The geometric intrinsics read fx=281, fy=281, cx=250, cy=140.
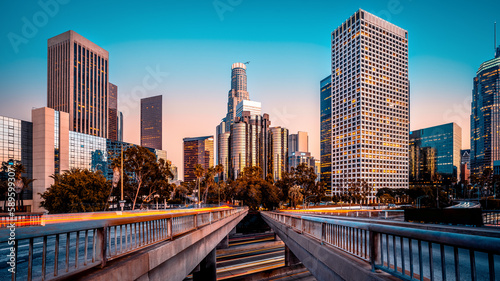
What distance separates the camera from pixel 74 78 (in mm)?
185375

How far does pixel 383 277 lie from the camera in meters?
4.68

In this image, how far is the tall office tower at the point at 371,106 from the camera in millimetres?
178875

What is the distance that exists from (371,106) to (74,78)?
196m

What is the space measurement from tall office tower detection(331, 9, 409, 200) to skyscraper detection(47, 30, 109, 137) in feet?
567

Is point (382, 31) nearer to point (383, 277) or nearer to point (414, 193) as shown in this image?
point (414, 193)

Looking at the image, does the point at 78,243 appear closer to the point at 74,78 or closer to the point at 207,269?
the point at 207,269

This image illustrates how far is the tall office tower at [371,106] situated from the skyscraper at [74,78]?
173 metres

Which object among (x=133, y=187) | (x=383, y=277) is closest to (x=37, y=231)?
(x=383, y=277)

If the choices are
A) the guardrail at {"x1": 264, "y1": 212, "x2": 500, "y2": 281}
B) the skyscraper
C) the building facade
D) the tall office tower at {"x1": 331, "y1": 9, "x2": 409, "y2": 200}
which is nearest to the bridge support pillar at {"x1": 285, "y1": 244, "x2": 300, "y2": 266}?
the guardrail at {"x1": 264, "y1": 212, "x2": 500, "y2": 281}

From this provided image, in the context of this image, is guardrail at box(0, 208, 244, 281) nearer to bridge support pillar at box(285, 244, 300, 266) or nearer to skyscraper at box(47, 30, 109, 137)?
bridge support pillar at box(285, 244, 300, 266)

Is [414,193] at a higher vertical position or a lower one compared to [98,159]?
lower

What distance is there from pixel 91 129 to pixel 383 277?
8737 inches

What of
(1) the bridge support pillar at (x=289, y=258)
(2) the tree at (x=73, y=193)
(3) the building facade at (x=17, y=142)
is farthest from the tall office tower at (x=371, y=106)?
(3) the building facade at (x=17, y=142)

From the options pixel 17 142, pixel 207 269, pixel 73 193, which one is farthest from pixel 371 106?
pixel 207 269
